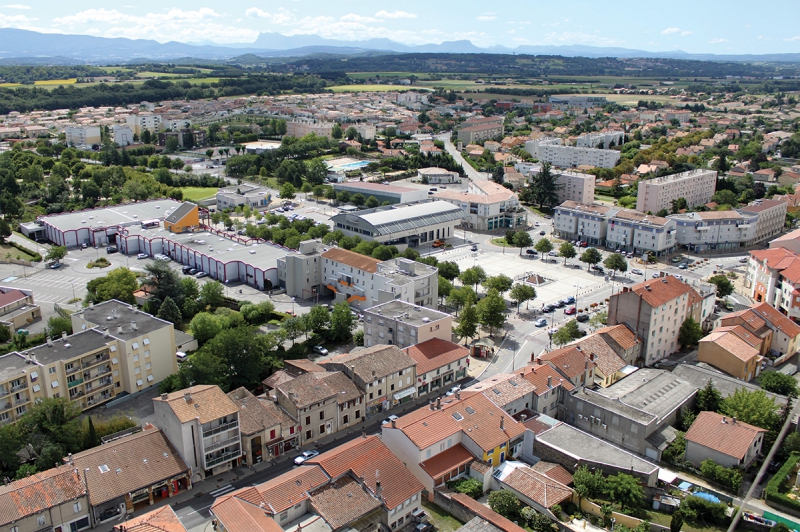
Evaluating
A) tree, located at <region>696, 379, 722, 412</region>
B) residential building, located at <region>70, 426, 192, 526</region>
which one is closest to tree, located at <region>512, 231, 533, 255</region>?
tree, located at <region>696, 379, 722, 412</region>

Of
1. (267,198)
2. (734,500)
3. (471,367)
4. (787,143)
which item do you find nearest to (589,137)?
(787,143)

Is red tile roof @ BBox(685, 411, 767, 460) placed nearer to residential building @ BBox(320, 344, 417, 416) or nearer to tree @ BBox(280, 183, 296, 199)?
residential building @ BBox(320, 344, 417, 416)

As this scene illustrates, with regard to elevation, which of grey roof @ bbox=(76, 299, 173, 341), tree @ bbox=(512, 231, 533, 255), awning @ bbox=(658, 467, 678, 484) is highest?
grey roof @ bbox=(76, 299, 173, 341)

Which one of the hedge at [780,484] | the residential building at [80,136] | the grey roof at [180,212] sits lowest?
the hedge at [780,484]

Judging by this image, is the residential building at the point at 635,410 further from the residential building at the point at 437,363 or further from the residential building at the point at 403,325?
the residential building at the point at 403,325

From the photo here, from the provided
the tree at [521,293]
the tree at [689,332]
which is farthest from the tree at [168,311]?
the tree at [689,332]

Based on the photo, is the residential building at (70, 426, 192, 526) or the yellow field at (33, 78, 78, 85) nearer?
the residential building at (70, 426, 192, 526)
